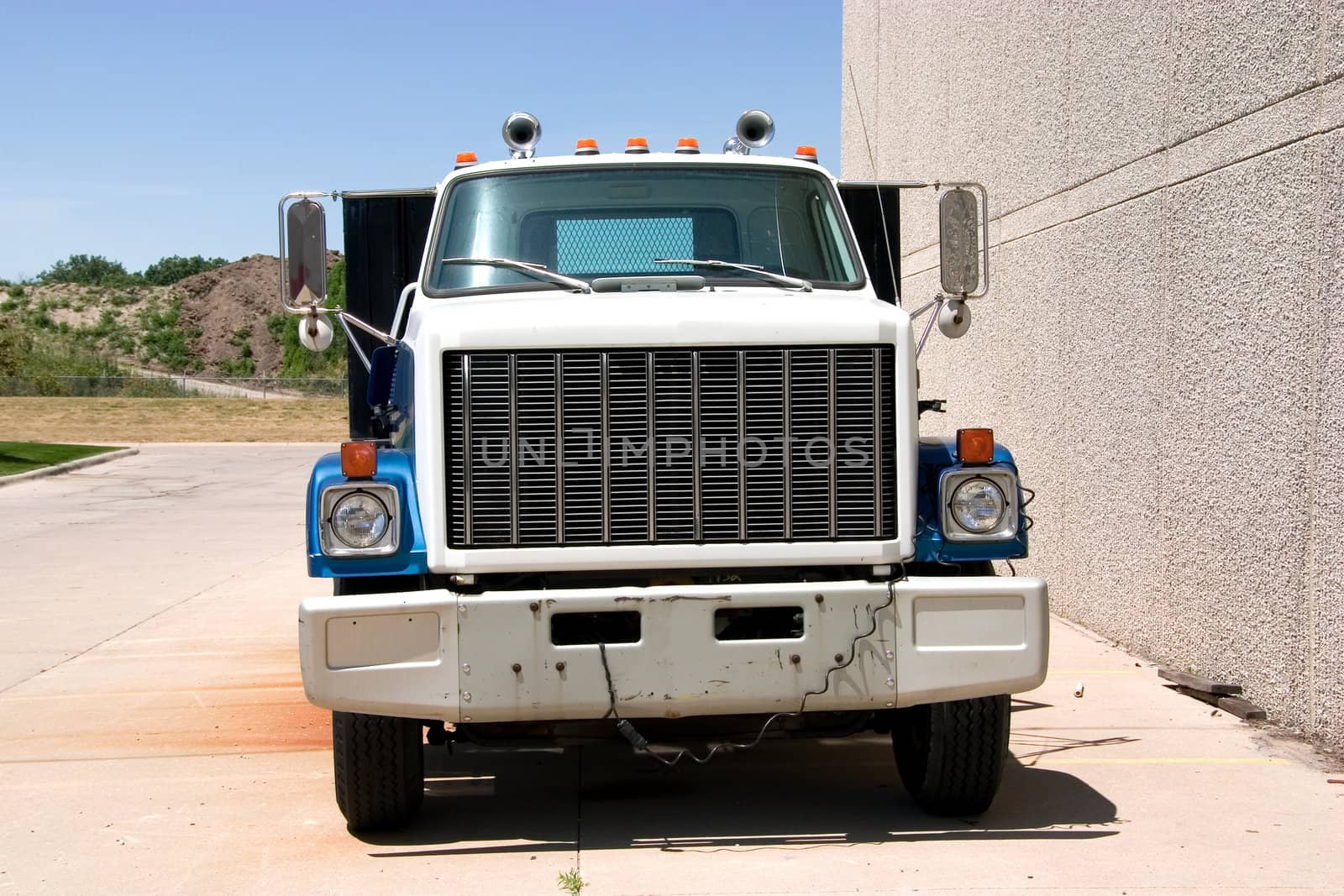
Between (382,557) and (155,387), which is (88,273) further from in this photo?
(382,557)

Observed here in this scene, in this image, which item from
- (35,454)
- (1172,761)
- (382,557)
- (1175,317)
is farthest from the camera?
(35,454)

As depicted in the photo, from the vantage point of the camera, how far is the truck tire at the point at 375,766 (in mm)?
5398

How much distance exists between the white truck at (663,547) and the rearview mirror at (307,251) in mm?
959

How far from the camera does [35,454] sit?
30391mm

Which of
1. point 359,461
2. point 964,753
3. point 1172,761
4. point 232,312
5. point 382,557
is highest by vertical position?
point 232,312

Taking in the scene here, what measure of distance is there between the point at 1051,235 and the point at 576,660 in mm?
6193

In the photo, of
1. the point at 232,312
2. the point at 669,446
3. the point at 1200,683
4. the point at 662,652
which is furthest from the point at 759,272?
the point at 232,312

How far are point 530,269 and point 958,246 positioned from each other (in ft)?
5.65

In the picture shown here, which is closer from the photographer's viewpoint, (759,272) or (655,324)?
(655,324)

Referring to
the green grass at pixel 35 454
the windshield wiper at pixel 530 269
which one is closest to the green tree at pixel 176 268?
the green grass at pixel 35 454

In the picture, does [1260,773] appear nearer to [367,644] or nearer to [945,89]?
[367,644]

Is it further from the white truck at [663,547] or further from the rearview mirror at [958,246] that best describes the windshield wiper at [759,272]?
the rearview mirror at [958,246]

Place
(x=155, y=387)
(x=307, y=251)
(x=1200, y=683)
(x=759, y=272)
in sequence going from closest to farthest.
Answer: (x=759, y=272)
(x=307, y=251)
(x=1200, y=683)
(x=155, y=387)

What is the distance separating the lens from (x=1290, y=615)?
6883mm
